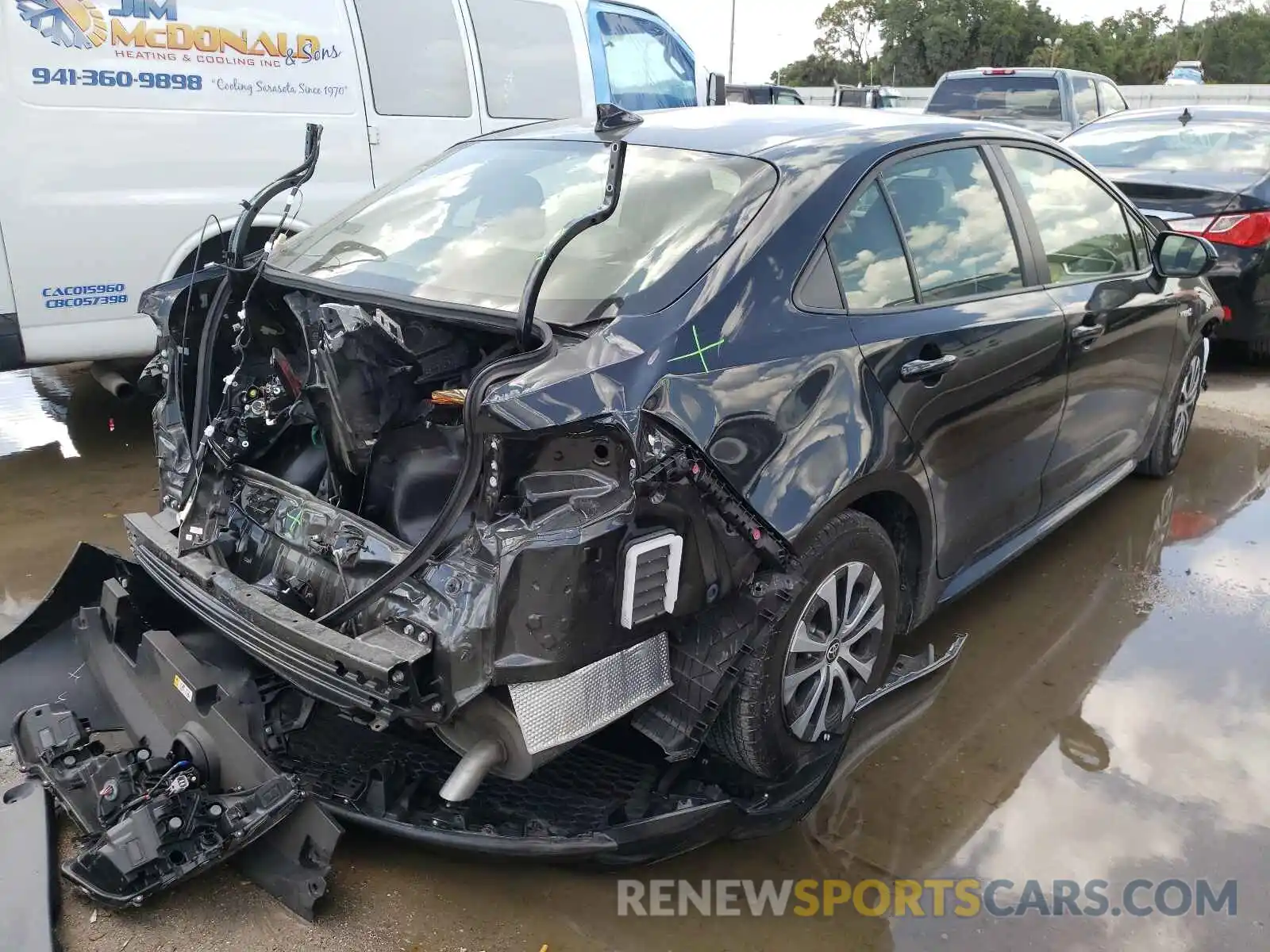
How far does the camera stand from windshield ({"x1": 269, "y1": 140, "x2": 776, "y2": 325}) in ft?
8.19

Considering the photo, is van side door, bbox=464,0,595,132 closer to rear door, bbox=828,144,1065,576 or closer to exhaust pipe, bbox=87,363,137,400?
exhaust pipe, bbox=87,363,137,400

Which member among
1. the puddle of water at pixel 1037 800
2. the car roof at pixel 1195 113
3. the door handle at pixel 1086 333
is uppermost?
the car roof at pixel 1195 113

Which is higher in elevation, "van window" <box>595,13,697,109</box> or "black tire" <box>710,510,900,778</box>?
"van window" <box>595,13,697,109</box>

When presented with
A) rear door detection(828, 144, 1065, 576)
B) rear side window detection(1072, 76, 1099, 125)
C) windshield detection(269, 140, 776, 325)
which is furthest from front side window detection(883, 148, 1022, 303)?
rear side window detection(1072, 76, 1099, 125)

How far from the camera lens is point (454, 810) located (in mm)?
2377

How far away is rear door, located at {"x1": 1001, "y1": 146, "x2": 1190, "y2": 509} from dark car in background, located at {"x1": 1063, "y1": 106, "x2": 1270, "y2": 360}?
2380 millimetres

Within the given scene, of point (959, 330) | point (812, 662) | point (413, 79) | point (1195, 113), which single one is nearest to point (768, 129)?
point (959, 330)

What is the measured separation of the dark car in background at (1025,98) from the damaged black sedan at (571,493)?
9918 mm

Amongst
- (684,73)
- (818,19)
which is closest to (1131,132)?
(684,73)

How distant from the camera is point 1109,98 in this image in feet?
44.7

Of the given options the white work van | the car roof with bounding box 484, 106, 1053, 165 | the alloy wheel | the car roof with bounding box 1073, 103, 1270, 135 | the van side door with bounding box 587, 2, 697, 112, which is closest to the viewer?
the alloy wheel

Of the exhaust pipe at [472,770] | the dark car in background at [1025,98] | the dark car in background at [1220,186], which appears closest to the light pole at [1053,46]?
the dark car in background at [1025,98]

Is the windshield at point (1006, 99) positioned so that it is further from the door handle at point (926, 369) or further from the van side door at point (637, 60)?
the door handle at point (926, 369)

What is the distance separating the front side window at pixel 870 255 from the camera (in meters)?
2.71
